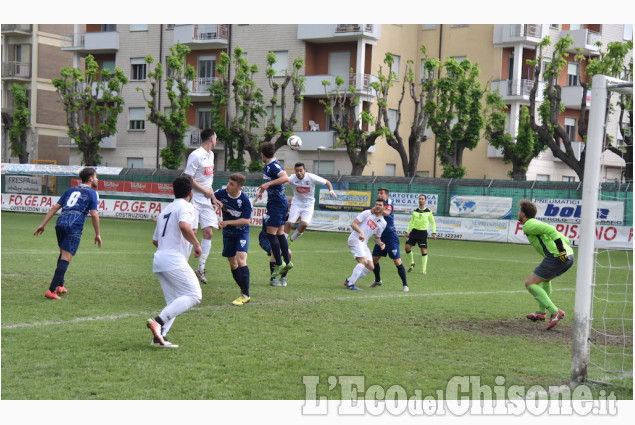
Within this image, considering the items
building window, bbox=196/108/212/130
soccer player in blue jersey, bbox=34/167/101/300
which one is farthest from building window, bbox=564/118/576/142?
soccer player in blue jersey, bbox=34/167/101/300

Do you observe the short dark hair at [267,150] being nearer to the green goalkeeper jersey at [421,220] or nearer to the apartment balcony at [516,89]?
the green goalkeeper jersey at [421,220]

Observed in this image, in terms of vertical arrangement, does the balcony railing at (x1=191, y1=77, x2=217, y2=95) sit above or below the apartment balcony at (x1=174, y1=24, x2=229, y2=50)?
below

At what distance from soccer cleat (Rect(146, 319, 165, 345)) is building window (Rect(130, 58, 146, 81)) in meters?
44.7

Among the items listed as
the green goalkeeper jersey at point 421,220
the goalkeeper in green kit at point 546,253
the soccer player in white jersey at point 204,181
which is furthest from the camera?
the green goalkeeper jersey at point 421,220

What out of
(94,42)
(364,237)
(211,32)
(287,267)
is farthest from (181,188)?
(94,42)

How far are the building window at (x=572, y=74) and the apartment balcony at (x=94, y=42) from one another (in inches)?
1140

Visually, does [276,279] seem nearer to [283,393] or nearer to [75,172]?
[283,393]

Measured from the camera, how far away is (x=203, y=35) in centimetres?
4806

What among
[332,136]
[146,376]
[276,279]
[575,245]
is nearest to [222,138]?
[332,136]

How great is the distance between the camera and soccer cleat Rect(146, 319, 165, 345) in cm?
741

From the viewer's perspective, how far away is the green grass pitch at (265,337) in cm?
626

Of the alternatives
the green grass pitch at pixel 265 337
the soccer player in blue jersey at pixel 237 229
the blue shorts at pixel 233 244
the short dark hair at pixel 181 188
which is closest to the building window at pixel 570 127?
the green grass pitch at pixel 265 337

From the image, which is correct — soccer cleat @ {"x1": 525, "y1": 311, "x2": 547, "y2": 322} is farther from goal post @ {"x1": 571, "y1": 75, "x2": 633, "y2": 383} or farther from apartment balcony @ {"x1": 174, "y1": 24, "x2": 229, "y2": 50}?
apartment balcony @ {"x1": 174, "y1": 24, "x2": 229, "y2": 50}

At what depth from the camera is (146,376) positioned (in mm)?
6367
